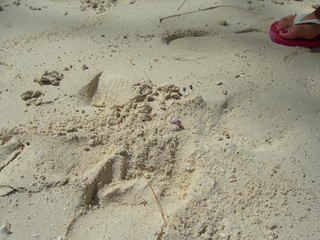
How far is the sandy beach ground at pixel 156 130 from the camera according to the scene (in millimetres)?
1062

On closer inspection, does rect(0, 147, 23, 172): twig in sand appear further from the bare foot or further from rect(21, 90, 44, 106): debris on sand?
the bare foot

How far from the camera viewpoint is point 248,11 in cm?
197

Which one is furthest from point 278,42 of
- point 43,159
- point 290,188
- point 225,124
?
point 43,159

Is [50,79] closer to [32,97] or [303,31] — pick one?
[32,97]

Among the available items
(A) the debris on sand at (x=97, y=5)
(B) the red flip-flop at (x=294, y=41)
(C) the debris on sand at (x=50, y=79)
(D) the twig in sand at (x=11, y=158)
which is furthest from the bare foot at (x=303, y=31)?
(D) the twig in sand at (x=11, y=158)

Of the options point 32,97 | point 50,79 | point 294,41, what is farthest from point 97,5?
point 294,41

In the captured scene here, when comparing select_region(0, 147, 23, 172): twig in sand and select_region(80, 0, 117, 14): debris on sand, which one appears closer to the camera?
select_region(0, 147, 23, 172): twig in sand

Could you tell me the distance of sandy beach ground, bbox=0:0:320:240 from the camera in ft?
3.49

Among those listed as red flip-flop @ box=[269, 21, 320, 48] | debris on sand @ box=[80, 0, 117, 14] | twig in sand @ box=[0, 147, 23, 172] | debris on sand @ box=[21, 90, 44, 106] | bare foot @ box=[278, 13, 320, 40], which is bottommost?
red flip-flop @ box=[269, 21, 320, 48]

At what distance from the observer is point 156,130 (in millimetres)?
1270

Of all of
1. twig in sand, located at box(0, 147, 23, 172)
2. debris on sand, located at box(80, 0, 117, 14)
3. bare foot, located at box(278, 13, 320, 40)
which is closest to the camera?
twig in sand, located at box(0, 147, 23, 172)

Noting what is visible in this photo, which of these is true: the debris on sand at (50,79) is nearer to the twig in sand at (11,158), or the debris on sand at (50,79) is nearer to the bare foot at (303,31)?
the twig in sand at (11,158)

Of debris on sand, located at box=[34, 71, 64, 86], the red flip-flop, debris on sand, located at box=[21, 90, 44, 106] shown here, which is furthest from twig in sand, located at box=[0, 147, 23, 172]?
the red flip-flop

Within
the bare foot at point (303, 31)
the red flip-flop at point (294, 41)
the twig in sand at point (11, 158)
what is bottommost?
the red flip-flop at point (294, 41)
